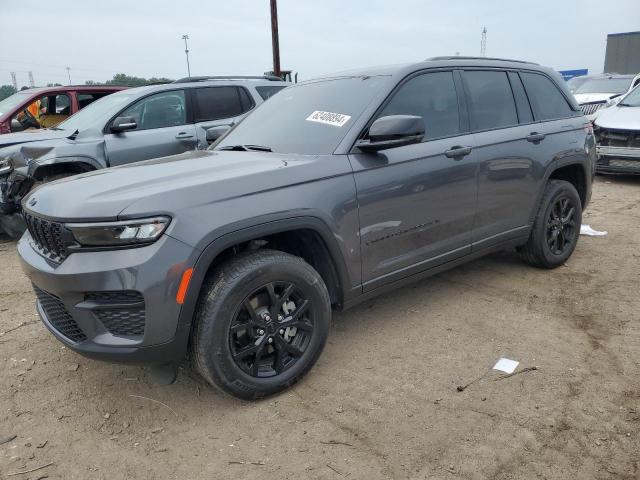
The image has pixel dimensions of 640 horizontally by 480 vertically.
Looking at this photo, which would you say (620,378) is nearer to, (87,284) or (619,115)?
(87,284)

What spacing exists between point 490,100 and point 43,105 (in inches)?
292

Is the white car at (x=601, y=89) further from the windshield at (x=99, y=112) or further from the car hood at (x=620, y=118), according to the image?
the windshield at (x=99, y=112)

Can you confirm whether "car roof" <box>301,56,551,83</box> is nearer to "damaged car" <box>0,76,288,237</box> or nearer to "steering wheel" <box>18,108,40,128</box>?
"damaged car" <box>0,76,288,237</box>

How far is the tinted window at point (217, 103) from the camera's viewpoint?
6.75m

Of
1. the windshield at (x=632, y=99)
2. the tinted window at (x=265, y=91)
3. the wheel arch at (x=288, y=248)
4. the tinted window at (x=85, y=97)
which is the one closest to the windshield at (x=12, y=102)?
the tinted window at (x=85, y=97)

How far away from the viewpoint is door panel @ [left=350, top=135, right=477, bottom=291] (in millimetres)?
3031

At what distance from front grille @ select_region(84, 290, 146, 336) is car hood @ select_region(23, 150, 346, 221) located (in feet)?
1.15

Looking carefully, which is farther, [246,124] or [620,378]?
[246,124]

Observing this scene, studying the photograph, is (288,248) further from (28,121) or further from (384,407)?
(28,121)

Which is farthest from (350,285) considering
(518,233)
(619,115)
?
(619,115)

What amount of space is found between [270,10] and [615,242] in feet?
39.6

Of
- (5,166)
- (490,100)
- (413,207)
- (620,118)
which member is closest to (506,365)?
(413,207)

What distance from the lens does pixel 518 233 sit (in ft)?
13.6

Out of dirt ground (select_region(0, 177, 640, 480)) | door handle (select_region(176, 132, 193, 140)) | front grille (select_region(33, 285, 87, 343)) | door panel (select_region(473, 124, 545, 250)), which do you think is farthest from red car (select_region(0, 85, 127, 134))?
door panel (select_region(473, 124, 545, 250))
